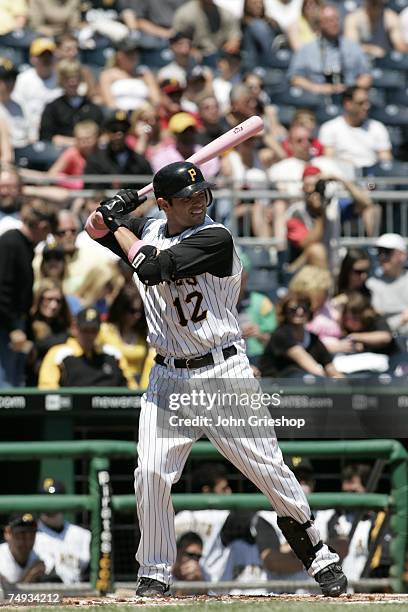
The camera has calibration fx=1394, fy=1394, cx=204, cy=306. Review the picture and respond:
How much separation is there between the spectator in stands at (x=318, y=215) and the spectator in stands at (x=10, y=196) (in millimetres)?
1926

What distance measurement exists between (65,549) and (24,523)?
239 mm

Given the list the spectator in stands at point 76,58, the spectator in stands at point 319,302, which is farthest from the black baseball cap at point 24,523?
the spectator in stands at point 76,58

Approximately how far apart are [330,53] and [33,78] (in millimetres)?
3050

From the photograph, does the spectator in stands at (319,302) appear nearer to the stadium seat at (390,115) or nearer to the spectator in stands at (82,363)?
the spectator in stands at (82,363)

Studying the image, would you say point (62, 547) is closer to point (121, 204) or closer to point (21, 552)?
point (21, 552)

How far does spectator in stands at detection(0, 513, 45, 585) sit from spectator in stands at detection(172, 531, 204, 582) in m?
0.70

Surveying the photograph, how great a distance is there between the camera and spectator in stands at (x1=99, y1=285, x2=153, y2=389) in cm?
834

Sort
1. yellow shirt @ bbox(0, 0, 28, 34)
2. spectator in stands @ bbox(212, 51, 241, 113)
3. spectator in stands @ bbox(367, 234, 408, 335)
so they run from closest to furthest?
spectator in stands @ bbox(367, 234, 408, 335)
spectator in stands @ bbox(212, 51, 241, 113)
yellow shirt @ bbox(0, 0, 28, 34)

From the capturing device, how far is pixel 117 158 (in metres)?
9.83

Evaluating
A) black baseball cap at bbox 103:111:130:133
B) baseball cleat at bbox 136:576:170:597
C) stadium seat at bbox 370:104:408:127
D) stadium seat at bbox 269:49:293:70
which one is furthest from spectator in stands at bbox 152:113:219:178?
baseball cleat at bbox 136:576:170:597

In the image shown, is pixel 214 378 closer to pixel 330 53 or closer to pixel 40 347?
pixel 40 347

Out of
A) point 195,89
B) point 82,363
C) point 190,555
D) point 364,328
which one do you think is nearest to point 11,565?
point 190,555

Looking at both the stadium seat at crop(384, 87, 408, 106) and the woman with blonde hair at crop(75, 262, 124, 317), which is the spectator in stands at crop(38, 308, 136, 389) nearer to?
the woman with blonde hair at crop(75, 262, 124, 317)

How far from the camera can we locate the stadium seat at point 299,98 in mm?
12328
